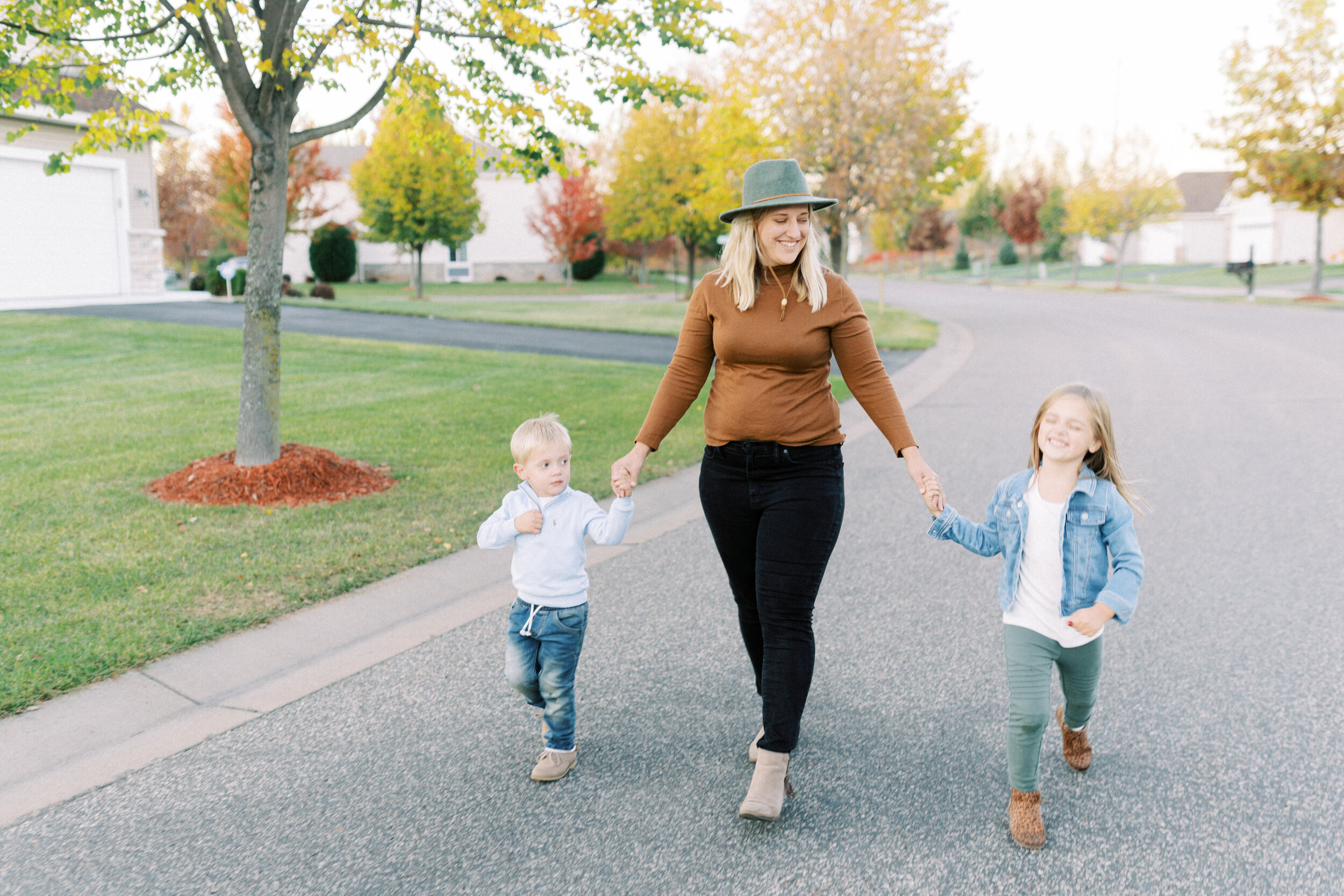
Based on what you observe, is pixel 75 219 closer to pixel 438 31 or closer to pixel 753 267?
pixel 438 31

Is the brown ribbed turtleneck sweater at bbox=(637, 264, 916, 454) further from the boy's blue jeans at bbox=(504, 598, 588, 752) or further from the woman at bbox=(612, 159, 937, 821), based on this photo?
the boy's blue jeans at bbox=(504, 598, 588, 752)

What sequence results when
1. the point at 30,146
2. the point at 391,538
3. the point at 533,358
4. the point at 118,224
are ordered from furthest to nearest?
the point at 118,224 < the point at 30,146 < the point at 533,358 < the point at 391,538

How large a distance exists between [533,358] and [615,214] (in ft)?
69.7

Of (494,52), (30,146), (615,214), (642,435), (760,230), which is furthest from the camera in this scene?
(615,214)

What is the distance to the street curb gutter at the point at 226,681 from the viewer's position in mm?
3207

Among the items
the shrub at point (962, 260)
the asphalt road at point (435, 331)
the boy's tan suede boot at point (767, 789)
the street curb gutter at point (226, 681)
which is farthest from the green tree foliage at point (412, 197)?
the shrub at point (962, 260)

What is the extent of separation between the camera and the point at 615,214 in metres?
34.4

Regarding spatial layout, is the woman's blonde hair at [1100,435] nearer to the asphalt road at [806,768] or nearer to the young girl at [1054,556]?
the young girl at [1054,556]

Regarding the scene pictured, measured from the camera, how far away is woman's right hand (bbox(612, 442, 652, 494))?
2975 millimetres

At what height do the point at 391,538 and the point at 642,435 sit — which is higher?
the point at 642,435

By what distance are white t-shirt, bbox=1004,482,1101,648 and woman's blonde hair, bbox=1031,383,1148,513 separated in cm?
16

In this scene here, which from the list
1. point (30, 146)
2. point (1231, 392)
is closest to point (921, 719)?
point (1231, 392)

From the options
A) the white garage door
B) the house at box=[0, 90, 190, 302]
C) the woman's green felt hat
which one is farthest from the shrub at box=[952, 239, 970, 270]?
the woman's green felt hat

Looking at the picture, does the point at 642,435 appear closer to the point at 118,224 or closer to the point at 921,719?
the point at 921,719
